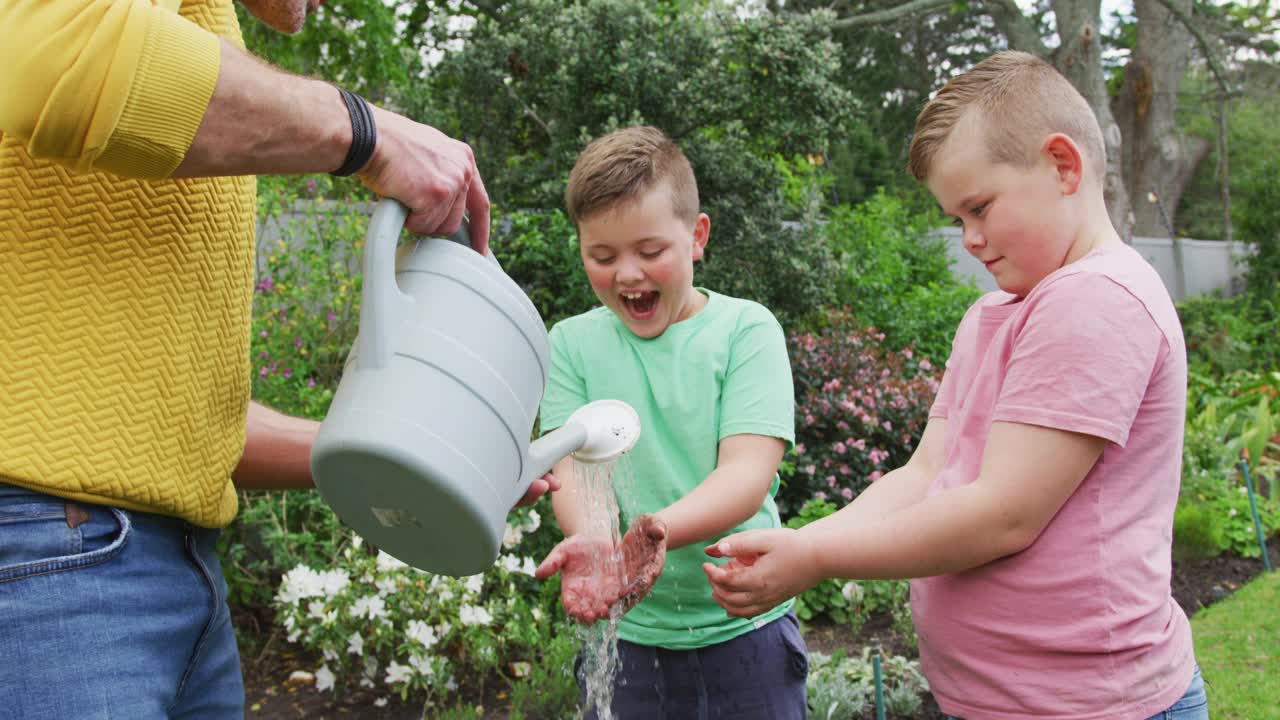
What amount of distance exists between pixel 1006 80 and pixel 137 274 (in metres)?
1.31

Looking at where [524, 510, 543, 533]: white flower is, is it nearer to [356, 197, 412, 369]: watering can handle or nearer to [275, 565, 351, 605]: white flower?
[275, 565, 351, 605]: white flower

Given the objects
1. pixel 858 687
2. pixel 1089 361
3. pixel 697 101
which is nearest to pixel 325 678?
pixel 858 687

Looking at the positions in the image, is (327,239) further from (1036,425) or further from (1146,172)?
(1146,172)

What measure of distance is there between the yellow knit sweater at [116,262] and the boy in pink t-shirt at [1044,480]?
816 millimetres

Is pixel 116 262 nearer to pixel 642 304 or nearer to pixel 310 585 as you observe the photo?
pixel 642 304

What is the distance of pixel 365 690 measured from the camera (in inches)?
137

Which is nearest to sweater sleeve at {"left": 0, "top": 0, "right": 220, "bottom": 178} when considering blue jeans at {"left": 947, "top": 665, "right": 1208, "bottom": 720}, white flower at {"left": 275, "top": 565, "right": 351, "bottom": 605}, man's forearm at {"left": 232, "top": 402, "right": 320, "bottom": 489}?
man's forearm at {"left": 232, "top": 402, "right": 320, "bottom": 489}

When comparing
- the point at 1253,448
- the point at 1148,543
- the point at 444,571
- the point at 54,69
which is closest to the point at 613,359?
the point at 444,571

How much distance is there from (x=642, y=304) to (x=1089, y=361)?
100cm

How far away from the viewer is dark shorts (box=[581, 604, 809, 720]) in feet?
6.46

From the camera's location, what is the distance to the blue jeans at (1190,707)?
4.61ft

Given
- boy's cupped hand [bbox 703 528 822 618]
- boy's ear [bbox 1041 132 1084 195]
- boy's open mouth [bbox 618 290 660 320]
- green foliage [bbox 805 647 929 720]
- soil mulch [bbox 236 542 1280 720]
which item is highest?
boy's ear [bbox 1041 132 1084 195]

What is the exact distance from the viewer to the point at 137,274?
3.98 ft

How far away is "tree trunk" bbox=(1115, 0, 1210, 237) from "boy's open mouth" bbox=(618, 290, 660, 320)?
13.4 meters
